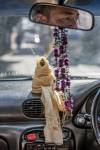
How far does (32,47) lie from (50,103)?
1.03m

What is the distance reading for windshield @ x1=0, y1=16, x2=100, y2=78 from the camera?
5445 mm

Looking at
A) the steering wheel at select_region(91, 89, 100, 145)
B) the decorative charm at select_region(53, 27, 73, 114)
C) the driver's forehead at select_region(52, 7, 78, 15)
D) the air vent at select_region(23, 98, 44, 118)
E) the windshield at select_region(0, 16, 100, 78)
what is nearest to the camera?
the steering wheel at select_region(91, 89, 100, 145)

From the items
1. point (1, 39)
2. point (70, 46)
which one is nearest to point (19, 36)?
point (1, 39)

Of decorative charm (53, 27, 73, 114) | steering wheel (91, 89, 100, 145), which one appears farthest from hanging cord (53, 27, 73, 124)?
steering wheel (91, 89, 100, 145)

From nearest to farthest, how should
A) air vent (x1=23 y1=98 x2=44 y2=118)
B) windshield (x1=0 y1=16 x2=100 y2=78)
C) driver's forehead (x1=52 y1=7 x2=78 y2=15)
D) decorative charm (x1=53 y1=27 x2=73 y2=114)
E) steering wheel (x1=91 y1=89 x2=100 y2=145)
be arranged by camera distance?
1. steering wheel (x1=91 y1=89 x2=100 y2=145)
2. driver's forehead (x1=52 y1=7 x2=78 y2=15)
3. decorative charm (x1=53 y1=27 x2=73 y2=114)
4. air vent (x1=23 y1=98 x2=44 y2=118)
5. windshield (x1=0 y1=16 x2=100 y2=78)

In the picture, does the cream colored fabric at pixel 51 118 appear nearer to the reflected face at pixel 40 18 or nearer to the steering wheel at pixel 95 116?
the steering wheel at pixel 95 116

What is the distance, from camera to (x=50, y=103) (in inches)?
183

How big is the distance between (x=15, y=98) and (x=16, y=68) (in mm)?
667

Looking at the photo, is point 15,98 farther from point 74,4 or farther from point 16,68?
point 74,4

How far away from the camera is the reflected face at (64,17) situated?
4.63 m

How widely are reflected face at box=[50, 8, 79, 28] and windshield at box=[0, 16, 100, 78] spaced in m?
0.74

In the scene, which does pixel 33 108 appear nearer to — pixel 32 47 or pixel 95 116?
pixel 95 116

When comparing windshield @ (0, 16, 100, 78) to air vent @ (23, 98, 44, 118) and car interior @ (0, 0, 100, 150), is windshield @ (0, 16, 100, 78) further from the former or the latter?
air vent @ (23, 98, 44, 118)

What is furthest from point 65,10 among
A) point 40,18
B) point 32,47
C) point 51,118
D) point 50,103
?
point 32,47
